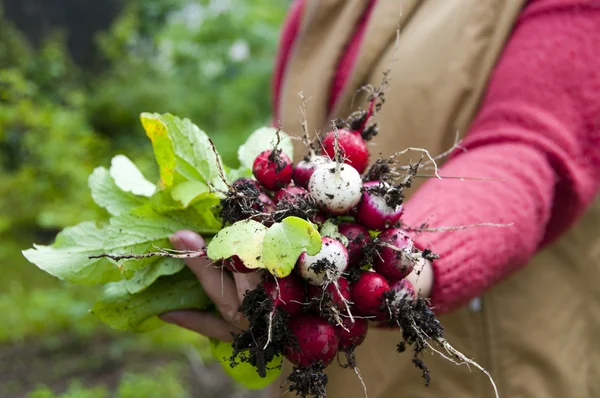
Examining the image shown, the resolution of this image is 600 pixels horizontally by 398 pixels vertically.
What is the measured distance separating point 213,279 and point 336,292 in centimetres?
23

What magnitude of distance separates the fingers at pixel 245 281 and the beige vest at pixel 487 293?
1.50 feet

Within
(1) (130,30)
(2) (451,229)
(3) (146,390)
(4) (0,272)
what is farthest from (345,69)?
(1) (130,30)

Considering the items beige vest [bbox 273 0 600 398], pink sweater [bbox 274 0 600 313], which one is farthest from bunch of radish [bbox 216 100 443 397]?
beige vest [bbox 273 0 600 398]

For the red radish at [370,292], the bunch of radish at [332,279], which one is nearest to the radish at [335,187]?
the bunch of radish at [332,279]

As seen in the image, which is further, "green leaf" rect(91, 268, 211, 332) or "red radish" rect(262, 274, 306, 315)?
"green leaf" rect(91, 268, 211, 332)

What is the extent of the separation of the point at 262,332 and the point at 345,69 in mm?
733

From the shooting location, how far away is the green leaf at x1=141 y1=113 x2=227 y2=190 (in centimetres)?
86

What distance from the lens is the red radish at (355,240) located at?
76 cm

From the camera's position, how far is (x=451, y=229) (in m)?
0.83

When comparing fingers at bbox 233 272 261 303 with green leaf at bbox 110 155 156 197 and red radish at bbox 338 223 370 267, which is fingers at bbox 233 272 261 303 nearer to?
red radish at bbox 338 223 370 267

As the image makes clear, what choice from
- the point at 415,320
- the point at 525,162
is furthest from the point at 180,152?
the point at 525,162

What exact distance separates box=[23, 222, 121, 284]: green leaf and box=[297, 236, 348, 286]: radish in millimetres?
410

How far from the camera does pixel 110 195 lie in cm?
103

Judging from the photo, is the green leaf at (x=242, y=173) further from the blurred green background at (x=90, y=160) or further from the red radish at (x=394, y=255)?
the blurred green background at (x=90, y=160)
